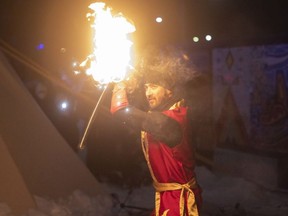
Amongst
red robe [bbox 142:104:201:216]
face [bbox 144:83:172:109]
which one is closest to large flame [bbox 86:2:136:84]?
face [bbox 144:83:172:109]

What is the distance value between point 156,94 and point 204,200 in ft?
17.6

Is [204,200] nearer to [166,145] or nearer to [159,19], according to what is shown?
[166,145]

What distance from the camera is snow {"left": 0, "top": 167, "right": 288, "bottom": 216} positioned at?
6.38m

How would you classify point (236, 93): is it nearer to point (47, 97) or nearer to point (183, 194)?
point (47, 97)

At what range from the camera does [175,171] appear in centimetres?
358

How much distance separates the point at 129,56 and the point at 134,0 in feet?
30.8

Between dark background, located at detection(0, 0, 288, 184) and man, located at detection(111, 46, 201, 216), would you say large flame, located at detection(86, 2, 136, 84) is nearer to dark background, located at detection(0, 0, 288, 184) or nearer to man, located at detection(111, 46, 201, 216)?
man, located at detection(111, 46, 201, 216)

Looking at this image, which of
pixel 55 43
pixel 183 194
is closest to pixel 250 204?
pixel 183 194

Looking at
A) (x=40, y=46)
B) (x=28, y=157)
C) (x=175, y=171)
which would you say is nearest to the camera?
(x=175, y=171)

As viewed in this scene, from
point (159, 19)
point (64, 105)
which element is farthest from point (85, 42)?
point (159, 19)

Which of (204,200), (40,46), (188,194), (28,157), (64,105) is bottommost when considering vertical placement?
(204,200)

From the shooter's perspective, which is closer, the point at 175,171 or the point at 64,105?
the point at 175,171

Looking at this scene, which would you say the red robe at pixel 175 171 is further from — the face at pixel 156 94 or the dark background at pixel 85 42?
the dark background at pixel 85 42

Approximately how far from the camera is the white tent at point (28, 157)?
6.01 m
